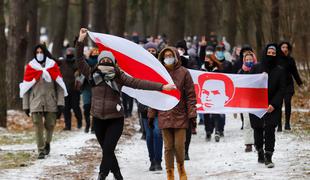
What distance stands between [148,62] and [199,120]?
11.2m

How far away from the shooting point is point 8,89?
1027 inches

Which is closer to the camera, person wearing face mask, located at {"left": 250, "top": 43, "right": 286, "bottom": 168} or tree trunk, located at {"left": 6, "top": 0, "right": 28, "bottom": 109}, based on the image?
person wearing face mask, located at {"left": 250, "top": 43, "right": 286, "bottom": 168}

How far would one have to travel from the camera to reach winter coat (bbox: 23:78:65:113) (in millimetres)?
15055

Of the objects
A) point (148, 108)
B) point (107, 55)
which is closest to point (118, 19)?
point (148, 108)

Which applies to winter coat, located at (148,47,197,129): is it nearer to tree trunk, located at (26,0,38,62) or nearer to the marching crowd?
the marching crowd

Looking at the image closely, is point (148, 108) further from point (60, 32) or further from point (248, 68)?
point (60, 32)

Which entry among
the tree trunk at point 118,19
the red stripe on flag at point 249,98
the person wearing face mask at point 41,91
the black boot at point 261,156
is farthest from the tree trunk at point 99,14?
the black boot at point 261,156

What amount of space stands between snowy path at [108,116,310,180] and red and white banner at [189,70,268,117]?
3.25 feet

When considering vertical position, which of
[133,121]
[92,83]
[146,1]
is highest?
[146,1]

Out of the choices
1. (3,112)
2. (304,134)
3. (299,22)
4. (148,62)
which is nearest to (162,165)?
(148,62)

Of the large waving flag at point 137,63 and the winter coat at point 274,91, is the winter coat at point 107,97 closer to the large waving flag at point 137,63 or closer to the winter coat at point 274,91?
the large waving flag at point 137,63

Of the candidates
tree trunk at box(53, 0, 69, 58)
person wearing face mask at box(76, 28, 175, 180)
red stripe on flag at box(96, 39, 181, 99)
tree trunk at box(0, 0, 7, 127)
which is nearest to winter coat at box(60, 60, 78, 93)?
tree trunk at box(0, 0, 7, 127)

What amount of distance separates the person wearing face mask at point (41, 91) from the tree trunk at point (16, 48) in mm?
10200

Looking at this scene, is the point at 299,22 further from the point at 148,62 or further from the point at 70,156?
the point at 148,62
